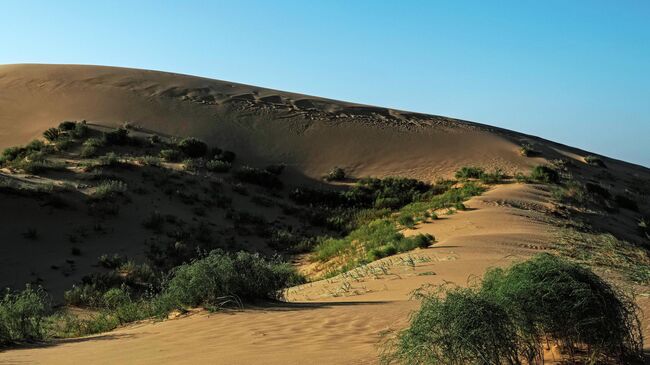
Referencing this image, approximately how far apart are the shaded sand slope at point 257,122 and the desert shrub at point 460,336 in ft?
93.7

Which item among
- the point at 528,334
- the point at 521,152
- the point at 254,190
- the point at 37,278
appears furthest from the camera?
the point at 521,152

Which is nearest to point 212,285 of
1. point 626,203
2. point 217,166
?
point 217,166

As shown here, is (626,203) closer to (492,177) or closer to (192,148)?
(492,177)

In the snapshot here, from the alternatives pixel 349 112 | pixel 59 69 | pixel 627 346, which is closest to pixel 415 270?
pixel 627 346

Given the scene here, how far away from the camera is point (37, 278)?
48.0 ft

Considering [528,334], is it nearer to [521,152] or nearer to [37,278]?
[37,278]

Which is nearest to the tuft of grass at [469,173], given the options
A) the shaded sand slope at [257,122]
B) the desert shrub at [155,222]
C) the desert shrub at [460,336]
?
the shaded sand slope at [257,122]

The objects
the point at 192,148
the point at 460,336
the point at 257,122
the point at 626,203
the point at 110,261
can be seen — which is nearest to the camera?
the point at 460,336

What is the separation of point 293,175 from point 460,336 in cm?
2824

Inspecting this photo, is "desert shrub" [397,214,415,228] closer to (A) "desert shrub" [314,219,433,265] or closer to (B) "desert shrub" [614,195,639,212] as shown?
(A) "desert shrub" [314,219,433,265]

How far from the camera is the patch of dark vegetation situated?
4.71 m

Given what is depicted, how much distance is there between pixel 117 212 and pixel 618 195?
2476 cm

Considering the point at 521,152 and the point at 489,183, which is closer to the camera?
the point at 489,183

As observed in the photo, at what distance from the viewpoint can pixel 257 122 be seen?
40.9 meters
